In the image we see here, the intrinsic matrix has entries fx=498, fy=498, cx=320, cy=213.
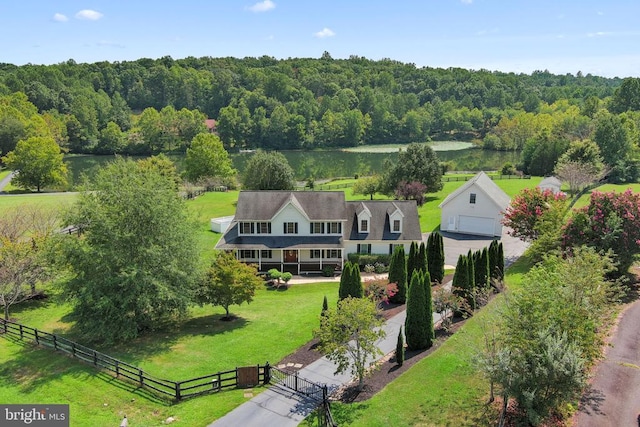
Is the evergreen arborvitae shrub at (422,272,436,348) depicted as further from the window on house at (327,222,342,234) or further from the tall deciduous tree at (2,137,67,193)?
the tall deciduous tree at (2,137,67,193)

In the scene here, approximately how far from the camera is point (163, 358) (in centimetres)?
2456

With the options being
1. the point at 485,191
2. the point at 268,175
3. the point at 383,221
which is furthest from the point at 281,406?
the point at 268,175

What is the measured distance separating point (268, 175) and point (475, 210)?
86.9 ft

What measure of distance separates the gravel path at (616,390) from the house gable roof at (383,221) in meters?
20.2

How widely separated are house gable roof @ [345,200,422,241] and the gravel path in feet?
66.1

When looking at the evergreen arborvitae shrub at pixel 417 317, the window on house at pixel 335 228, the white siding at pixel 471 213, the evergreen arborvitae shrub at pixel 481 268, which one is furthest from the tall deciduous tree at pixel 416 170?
the evergreen arborvitae shrub at pixel 417 317

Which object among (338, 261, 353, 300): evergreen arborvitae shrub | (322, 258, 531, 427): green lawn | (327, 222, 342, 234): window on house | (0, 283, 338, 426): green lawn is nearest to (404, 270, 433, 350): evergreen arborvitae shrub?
(322, 258, 531, 427): green lawn

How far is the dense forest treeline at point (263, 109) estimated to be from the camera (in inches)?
4606

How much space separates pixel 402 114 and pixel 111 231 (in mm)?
142501

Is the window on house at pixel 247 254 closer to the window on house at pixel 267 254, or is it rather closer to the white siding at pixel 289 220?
the window on house at pixel 267 254

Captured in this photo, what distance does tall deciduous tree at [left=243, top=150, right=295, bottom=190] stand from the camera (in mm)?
63625

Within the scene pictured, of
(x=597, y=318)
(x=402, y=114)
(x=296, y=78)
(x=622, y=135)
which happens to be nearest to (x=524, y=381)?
(x=597, y=318)

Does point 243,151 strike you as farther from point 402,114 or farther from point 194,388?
point 194,388

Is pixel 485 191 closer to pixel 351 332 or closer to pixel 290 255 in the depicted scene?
pixel 290 255
